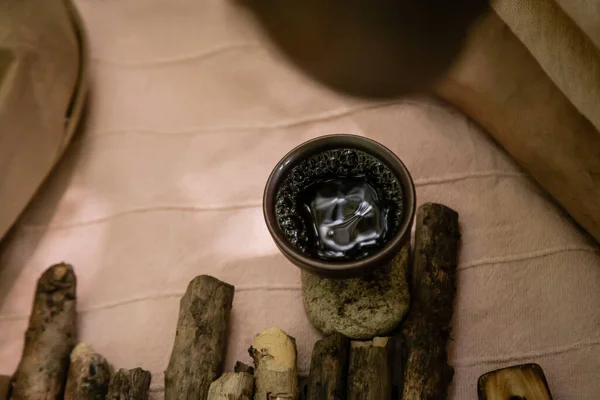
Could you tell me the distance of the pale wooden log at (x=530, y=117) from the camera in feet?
3.03

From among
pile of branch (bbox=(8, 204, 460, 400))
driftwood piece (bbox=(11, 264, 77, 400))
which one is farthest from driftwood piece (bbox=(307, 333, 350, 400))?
driftwood piece (bbox=(11, 264, 77, 400))

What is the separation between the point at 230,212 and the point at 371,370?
15.6 inches

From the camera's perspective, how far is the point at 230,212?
1105 mm

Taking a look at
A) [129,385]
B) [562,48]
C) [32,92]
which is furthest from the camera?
[32,92]

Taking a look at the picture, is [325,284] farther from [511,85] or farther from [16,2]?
[16,2]

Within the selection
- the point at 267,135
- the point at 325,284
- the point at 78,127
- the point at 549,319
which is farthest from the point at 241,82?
the point at 549,319

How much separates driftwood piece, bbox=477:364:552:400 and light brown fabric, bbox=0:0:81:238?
0.82 m

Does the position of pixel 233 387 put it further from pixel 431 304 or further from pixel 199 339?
pixel 431 304

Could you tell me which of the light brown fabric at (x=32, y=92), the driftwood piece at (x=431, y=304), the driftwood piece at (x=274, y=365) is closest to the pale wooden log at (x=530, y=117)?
the driftwood piece at (x=431, y=304)

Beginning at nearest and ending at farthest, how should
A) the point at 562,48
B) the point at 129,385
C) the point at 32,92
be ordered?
the point at 562,48 < the point at 129,385 < the point at 32,92

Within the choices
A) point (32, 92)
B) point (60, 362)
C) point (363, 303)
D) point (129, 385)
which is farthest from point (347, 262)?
point (32, 92)

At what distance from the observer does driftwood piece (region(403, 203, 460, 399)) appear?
87cm

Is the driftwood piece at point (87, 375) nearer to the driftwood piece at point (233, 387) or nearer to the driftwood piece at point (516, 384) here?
the driftwood piece at point (233, 387)

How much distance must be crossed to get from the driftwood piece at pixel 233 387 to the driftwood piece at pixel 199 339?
3 cm
